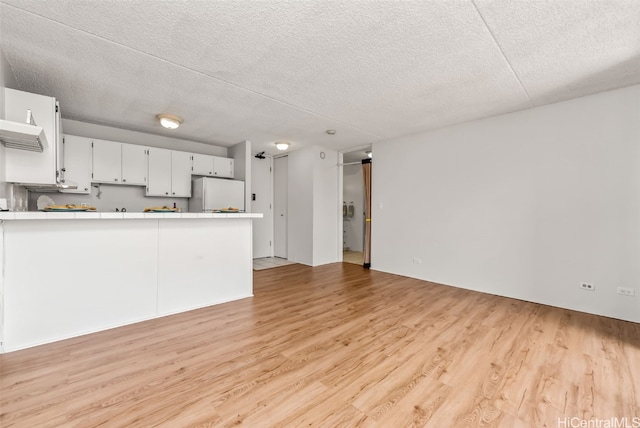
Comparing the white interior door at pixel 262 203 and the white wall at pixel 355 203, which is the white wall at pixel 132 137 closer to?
the white interior door at pixel 262 203

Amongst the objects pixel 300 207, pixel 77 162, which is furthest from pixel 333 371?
pixel 77 162

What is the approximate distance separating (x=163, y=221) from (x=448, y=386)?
306cm

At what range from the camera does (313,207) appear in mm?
5613

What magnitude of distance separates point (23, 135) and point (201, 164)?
313 centimetres

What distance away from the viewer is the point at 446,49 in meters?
2.20

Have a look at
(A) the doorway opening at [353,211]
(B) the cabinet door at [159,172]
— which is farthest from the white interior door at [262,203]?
(A) the doorway opening at [353,211]

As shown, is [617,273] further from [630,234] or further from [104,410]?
[104,410]

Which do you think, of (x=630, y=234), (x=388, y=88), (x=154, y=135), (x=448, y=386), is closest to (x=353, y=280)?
(x=448, y=386)

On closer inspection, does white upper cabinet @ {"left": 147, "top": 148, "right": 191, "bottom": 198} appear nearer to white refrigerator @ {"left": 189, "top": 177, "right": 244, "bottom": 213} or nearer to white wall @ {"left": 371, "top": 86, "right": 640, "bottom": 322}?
white refrigerator @ {"left": 189, "top": 177, "right": 244, "bottom": 213}

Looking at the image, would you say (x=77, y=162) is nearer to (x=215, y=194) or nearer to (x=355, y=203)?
(x=215, y=194)

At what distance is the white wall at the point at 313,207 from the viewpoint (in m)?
5.65

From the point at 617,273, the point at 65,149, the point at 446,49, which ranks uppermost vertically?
the point at 446,49

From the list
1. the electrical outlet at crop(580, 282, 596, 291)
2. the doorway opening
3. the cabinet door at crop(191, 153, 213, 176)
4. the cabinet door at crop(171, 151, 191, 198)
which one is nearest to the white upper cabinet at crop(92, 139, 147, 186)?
the cabinet door at crop(171, 151, 191, 198)

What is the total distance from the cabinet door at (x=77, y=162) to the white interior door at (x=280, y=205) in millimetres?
3632
